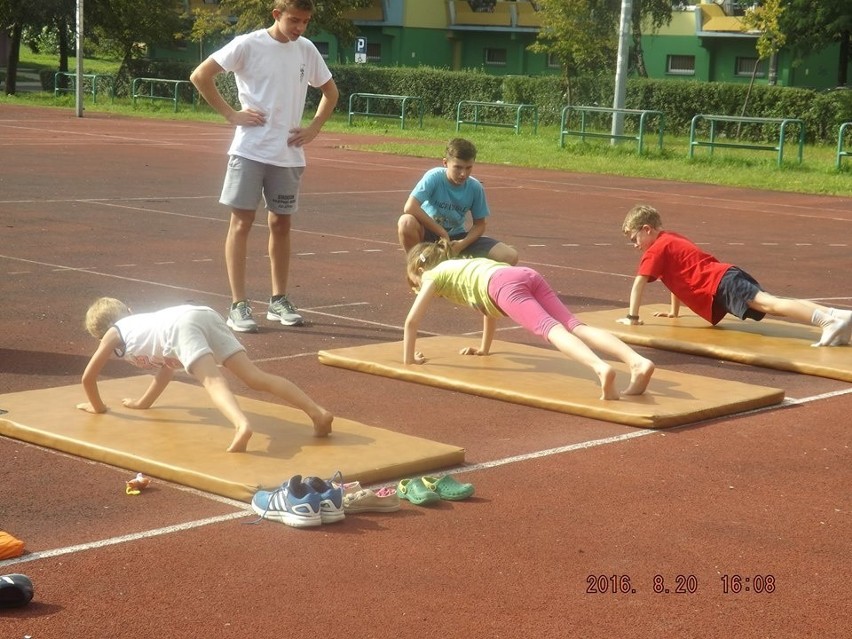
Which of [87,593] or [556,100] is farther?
[556,100]

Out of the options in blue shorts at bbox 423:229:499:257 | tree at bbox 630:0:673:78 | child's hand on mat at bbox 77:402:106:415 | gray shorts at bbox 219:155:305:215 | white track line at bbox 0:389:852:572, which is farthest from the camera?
tree at bbox 630:0:673:78

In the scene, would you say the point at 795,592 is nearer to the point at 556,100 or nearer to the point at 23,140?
the point at 23,140

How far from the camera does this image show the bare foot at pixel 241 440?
5637 mm

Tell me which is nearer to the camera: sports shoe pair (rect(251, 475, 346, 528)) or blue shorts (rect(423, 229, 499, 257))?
sports shoe pair (rect(251, 475, 346, 528))

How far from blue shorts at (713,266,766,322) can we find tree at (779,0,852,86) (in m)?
35.4

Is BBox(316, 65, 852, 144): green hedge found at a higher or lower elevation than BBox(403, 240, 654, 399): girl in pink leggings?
higher

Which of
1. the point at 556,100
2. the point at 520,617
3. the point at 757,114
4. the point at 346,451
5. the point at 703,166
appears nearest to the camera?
the point at 520,617

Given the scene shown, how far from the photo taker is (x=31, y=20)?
1981 inches

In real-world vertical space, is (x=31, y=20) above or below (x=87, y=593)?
above

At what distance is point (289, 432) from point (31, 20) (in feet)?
157

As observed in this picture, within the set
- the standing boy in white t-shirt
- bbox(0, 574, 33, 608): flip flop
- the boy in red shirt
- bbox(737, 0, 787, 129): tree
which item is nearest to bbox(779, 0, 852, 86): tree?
bbox(737, 0, 787, 129): tree

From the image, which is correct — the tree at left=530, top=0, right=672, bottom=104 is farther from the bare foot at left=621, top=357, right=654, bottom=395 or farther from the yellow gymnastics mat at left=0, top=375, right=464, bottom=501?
the yellow gymnastics mat at left=0, top=375, right=464, bottom=501

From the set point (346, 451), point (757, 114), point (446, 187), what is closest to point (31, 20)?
point (757, 114)

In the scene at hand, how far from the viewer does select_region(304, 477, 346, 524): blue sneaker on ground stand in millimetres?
5008
